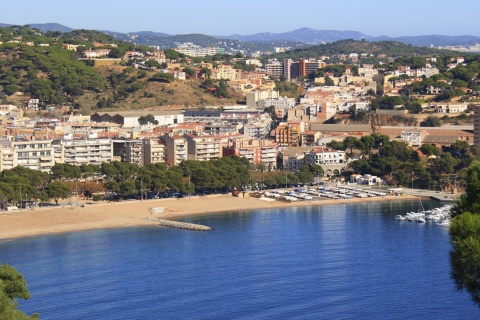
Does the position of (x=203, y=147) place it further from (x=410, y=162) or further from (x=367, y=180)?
(x=410, y=162)

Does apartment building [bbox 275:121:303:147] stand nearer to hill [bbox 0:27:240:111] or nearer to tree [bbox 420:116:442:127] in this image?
tree [bbox 420:116:442:127]

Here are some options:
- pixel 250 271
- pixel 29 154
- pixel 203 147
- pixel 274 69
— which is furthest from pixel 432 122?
pixel 274 69

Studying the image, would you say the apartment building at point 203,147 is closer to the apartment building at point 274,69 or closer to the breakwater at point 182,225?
the breakwater at point 182,225

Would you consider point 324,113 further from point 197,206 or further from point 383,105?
point 197,206

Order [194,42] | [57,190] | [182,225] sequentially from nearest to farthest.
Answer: [182,225] < [57,190] < [194,42]

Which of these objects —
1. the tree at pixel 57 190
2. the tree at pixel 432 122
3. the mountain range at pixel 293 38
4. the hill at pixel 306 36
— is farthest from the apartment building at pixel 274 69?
the hill at pixel 306 36
